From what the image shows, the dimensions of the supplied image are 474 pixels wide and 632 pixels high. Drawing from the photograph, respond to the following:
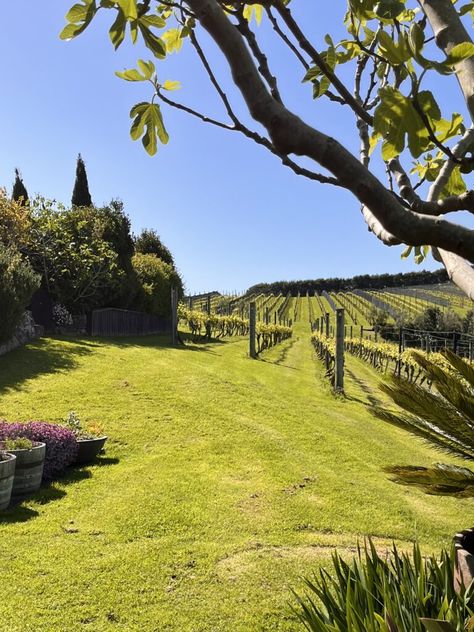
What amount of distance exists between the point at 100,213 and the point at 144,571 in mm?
21741

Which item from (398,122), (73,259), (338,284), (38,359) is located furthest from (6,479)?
(338,284)

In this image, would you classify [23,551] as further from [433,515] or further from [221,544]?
[433,515]

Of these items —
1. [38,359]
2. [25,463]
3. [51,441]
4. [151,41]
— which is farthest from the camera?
[38,359]

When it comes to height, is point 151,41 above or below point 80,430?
above

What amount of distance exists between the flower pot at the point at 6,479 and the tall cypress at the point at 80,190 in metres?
22.5

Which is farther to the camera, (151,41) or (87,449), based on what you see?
(87,449)

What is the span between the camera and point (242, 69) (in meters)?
0.94

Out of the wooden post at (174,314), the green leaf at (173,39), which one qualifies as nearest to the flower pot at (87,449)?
the green leaf at (173,39)

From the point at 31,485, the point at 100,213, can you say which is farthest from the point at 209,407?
the point at 100,213

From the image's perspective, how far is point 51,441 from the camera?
261 inches

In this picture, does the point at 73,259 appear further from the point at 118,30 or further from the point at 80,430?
the point at 118,30

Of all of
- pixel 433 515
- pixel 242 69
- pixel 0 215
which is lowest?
pixel 433 515

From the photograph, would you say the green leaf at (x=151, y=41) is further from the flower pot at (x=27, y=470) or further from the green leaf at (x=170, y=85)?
the flower pot at (x=27, y=470)

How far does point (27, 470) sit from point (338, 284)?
314ft
